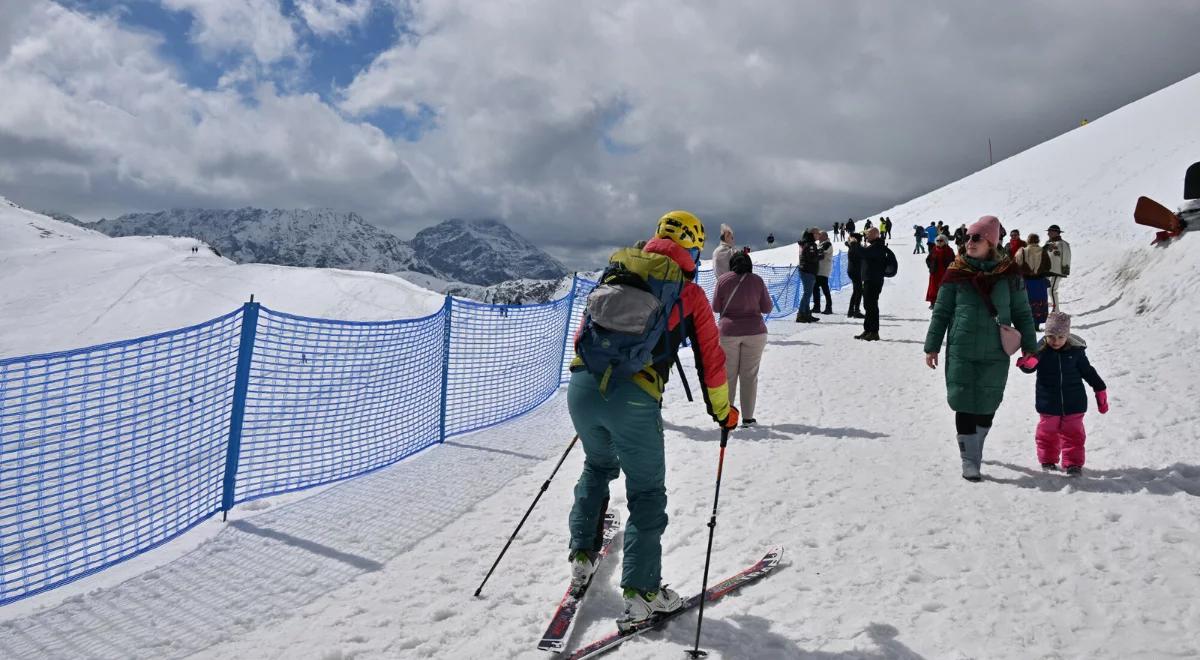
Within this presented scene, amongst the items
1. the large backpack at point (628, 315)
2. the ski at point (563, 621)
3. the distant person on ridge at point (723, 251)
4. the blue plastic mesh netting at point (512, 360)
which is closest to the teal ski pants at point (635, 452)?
the large backpack at point (628, 315)

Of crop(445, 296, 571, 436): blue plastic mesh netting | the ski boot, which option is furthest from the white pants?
the ski boot

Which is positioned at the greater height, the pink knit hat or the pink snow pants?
the pink knit hat

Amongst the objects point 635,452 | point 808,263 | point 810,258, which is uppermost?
point 810,258

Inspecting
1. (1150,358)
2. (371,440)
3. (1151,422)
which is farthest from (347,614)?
(1150,358)

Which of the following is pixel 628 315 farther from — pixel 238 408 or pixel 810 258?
pixel 810 258

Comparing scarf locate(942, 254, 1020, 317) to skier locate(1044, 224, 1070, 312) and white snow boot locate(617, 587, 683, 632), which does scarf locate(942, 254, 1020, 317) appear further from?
skier locate(1044, 224, 1070, 312)

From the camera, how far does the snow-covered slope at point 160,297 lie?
41969mm

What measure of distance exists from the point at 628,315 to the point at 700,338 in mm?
547

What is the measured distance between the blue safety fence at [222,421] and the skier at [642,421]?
2812mm

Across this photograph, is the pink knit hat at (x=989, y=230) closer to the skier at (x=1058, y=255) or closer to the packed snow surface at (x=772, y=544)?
the packed snow surface at (x=772, y=544)

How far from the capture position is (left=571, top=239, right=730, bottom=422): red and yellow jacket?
11.7 feet

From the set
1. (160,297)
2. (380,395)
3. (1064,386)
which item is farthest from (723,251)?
(160,297)

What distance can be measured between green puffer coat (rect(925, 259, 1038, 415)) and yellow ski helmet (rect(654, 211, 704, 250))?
2.72 metres

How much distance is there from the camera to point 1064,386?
212 inches
